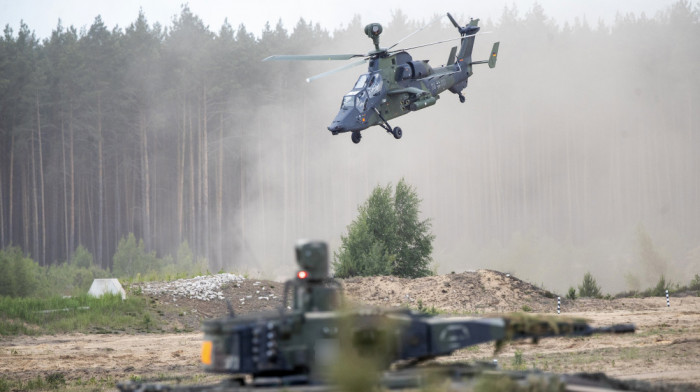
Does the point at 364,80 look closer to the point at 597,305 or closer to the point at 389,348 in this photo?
the point at 597,305

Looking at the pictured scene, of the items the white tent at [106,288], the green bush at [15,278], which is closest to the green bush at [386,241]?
the white tent at [106,288]

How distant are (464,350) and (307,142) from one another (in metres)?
53.9

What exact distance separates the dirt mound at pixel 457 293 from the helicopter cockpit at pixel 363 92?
296 inches

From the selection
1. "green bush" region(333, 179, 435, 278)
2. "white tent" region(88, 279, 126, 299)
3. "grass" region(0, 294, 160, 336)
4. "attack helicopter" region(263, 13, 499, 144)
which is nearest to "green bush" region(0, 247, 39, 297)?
"white tent" region(88, 279, 126, 299)

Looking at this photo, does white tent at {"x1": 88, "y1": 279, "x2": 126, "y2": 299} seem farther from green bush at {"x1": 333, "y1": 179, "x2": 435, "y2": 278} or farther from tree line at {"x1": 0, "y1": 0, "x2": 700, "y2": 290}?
tree line at {"x1": 0, "y1": 0, "x2": 700, "y2": 290}

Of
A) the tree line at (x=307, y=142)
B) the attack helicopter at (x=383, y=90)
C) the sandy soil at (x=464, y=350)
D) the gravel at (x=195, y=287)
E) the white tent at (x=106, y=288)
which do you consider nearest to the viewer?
the sandy soil at (x=464, y=350)

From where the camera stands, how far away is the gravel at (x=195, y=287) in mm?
30500

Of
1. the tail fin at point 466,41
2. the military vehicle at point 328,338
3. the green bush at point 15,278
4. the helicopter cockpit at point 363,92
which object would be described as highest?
the tail fin at point 466,41

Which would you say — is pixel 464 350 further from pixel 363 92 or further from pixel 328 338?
pixel 328 338

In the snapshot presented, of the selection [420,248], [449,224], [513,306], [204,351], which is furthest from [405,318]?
[449,224]

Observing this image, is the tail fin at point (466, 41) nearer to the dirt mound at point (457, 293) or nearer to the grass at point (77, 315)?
the dirt mound at point (457, 293)

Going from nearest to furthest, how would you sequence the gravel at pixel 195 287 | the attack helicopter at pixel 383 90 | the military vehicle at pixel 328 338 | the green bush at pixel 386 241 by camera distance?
1. the military vehicle at pixel 328 338
2. the attack helicopter at pixel 383 90
3. the gravel at pixel 195 287
4. the green bush at pixel 386 241

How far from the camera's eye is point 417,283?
31750 mm

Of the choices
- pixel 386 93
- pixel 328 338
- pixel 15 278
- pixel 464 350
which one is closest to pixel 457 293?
pixel 386 93
